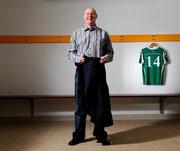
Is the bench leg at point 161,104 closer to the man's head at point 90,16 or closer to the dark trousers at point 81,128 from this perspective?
the dark trousers at point 81,128

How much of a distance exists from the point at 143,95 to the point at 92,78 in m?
1.85

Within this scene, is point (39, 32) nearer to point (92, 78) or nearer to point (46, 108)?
point (46, 108)

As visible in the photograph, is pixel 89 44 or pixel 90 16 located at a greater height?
pixel 90 16

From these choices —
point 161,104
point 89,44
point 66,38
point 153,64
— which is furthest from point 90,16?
point 161,104

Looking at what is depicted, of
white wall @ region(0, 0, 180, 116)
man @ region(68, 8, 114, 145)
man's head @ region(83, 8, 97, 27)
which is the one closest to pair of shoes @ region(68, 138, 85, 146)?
man @ region(68, 8, 114, 145)

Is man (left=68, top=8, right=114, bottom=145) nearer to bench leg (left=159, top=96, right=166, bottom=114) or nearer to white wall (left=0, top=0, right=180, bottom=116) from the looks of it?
white wall (left=0, top=0, right=180, bottom=116)

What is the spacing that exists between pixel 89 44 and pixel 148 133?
64.2 inches

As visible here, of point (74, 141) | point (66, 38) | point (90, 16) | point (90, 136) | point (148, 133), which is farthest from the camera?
point (66, 38)

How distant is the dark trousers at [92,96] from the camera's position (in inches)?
149

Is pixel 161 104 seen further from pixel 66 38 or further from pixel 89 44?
pixel 89 44

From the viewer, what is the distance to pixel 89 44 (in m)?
3.80

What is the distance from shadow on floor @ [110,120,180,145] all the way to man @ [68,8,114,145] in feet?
1.08

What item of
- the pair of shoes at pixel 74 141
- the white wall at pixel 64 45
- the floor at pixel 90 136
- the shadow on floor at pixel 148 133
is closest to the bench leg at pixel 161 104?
the white wall at pixel 64 45

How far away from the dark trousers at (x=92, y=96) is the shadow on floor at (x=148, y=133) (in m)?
0.39
